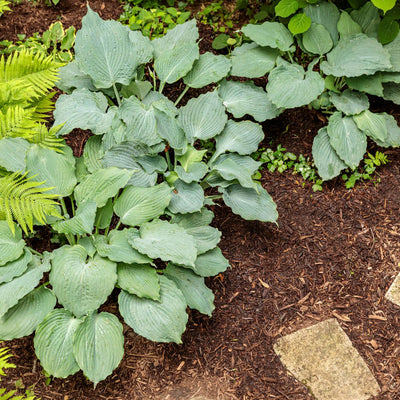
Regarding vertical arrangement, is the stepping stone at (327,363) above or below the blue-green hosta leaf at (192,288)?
below

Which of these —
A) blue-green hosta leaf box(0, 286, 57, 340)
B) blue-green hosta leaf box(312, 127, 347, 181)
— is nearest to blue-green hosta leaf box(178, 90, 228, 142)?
blue-green hosta leaf box(312, 127, 347, 181)

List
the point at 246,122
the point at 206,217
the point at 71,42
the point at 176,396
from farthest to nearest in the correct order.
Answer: the point at 71,42 < the point at 246,122 < the point at 206,217 < the point at 176,396

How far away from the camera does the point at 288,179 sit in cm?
358

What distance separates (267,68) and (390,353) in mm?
2244

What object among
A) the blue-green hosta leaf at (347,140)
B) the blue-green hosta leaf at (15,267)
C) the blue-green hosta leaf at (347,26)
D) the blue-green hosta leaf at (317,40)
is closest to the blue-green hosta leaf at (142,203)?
the blue-green hosta leaf at (15,267)

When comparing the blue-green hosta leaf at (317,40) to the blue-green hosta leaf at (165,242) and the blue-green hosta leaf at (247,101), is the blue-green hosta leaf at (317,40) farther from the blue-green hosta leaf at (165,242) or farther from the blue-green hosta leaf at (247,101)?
the blue-green hosta leaf at (165,242)

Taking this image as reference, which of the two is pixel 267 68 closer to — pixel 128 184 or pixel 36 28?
pixel 128 184

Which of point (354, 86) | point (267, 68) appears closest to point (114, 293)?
point (267, 68)

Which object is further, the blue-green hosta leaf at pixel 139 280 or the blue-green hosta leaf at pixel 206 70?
the blue-green hosta leaf at pixel 206 70

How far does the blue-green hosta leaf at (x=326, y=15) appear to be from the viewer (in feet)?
11.6

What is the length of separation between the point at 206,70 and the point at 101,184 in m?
1.34

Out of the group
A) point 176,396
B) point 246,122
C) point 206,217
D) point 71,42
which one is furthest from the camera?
point 71,42

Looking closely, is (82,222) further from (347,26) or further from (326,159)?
(347,26)

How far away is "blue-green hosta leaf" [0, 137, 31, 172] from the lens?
286 cm
